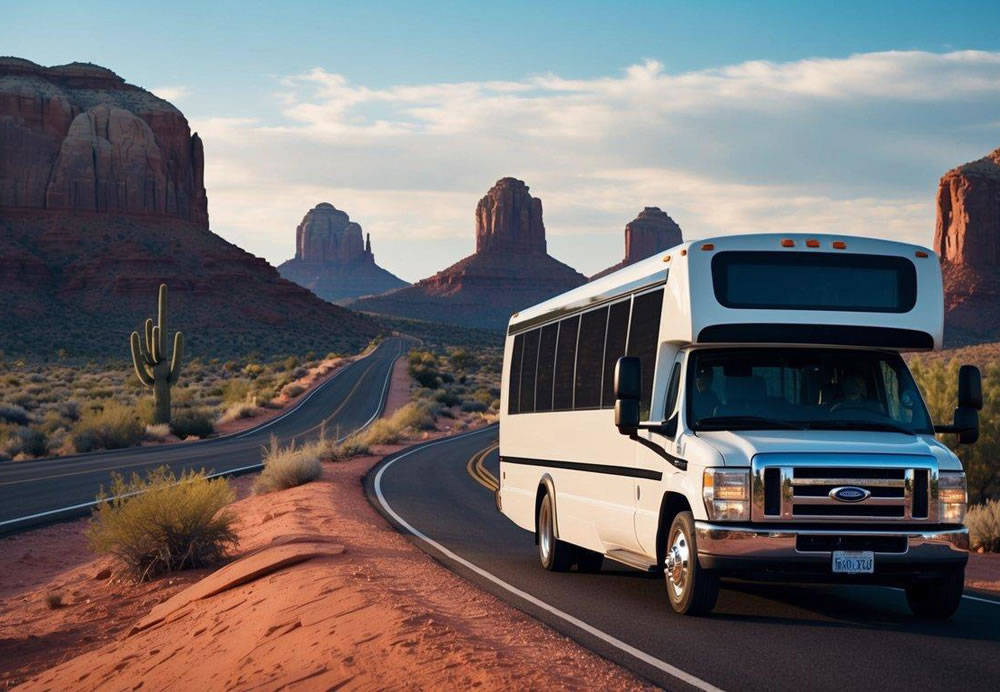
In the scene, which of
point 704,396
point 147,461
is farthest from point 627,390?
point 147,461

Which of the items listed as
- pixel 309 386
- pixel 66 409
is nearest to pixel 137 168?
pixel 309 386

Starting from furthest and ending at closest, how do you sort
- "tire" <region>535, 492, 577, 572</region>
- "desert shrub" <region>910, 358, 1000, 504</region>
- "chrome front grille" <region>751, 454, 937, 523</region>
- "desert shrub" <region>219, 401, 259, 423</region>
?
"desert shrub" <region>219, 401, 259, 423</region> → "desert shrub" <region>910, 358, 1000, 504</region> → "tire" <region>535, 492, 577, 572</region> → "chrome front grille" <region>751, 454, 937, 523</region>

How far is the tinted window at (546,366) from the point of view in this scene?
45.7 feet

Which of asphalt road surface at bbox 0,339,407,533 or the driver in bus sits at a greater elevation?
the driver in bus

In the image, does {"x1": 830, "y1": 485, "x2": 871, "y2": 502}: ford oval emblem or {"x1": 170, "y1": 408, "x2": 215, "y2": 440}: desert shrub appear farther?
{"x1": 170, "y1": 408, "x2": 215, "y2": 440}: desert shrub

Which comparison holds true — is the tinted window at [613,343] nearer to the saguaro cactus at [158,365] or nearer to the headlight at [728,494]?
the headlight at [728,494]

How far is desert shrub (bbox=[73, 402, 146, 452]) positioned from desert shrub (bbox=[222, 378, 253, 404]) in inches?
836

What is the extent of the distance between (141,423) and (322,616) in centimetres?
3798

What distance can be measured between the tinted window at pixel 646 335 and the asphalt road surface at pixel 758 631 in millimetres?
1917

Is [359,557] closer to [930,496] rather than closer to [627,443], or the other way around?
[627,443]

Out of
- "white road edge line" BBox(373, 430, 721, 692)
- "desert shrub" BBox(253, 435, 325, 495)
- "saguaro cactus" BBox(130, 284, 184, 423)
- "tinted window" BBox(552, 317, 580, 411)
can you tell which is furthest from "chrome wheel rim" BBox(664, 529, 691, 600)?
"saguaro cactus" BBox(130, 284, 184, 423)

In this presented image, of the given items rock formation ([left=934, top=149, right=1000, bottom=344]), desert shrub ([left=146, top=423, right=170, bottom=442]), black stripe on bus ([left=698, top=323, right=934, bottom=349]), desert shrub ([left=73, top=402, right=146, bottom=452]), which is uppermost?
rock formation ([left=934, top=149, right=1000, bottom=344])

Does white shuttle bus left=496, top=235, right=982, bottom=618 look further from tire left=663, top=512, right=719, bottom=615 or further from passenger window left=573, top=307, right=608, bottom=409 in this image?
passenger window left=573, top=307, right=608, bottom=409

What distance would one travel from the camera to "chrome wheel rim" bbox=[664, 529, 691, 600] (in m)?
9.52
